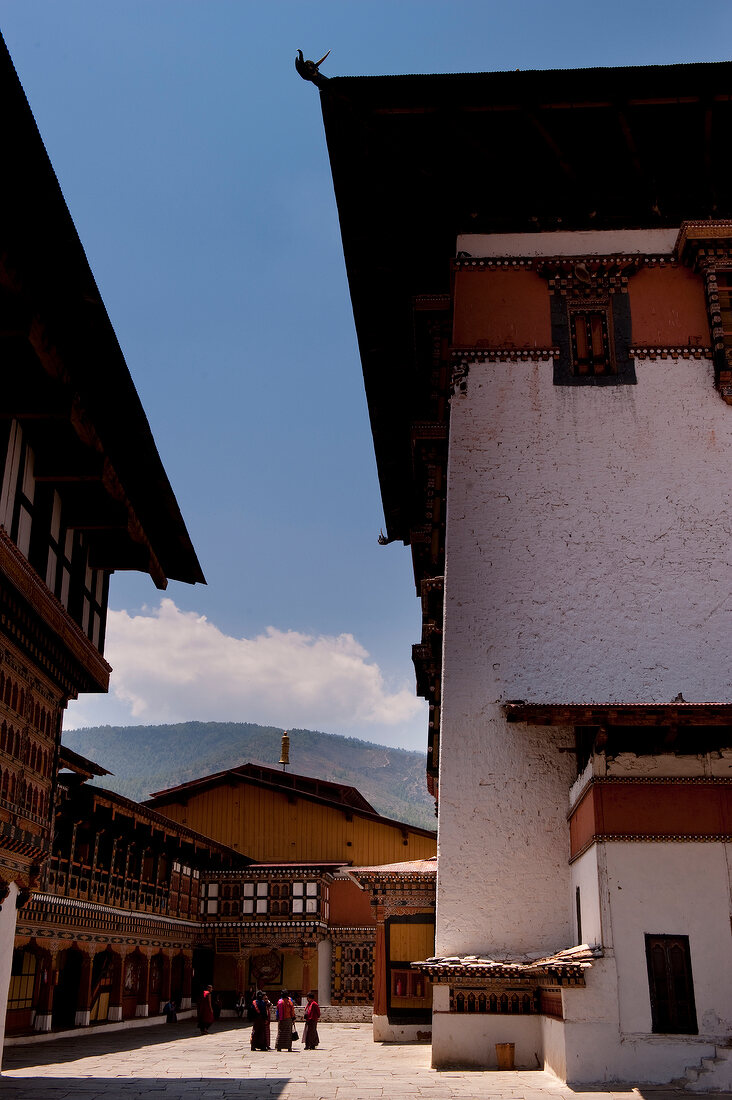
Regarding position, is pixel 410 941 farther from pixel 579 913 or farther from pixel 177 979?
pixel 177 979

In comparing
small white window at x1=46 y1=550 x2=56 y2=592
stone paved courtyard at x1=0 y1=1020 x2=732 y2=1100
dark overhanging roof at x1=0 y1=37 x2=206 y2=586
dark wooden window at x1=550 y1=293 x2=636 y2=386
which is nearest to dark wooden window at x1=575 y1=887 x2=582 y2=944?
stone paved courtyard at x1=0 y1=1020 x2=732 y2=1100

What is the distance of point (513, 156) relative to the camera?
15398 millimetres

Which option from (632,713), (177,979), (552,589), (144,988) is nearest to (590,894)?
(632,713)

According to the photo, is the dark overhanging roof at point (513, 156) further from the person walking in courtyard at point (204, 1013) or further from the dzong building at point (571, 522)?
the person walking in courtyard at point (204, 1013)

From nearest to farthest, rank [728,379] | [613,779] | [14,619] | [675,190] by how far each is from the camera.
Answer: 1. [14,619]
2. [613,779]
3. [728,379]
4. [675,190]

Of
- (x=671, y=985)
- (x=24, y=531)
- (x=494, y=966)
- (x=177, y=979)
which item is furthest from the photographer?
(x=177, y=979)

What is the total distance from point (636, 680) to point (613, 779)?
267cm

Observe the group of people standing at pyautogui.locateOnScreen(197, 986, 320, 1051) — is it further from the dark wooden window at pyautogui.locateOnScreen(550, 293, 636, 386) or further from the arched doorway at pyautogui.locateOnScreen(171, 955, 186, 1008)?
the dark wooden window at pyautogui.locateOnScreen(550, 293, 636, 386)

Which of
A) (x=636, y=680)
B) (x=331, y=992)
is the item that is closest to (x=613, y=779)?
(x=636, y=680)

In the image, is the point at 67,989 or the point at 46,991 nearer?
the point at 46,991

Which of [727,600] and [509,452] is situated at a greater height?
[509,452]

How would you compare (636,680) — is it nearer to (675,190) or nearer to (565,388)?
(565,388)

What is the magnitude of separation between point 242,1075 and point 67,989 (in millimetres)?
11394

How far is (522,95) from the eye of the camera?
47.3 ft
